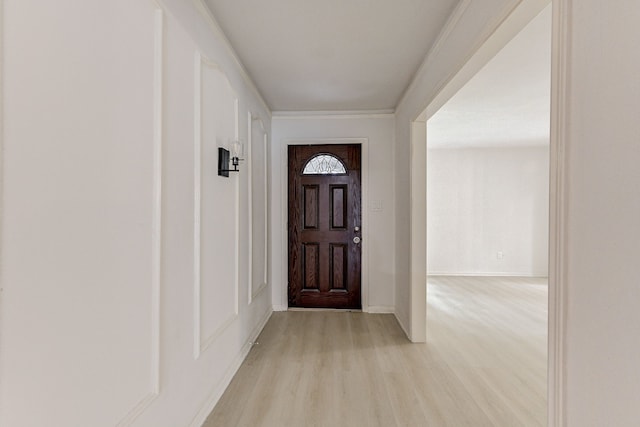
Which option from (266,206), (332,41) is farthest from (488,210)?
(332,41)

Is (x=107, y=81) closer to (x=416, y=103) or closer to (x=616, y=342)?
(x=616, y=342)

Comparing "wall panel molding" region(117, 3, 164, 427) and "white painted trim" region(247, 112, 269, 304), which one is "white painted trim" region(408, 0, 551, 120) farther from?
"white painted trim" region(247, 112, 269, 304)

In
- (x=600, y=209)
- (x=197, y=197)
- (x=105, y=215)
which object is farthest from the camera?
(x=197, y=197)

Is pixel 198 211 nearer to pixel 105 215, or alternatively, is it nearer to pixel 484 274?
pixel 105 215

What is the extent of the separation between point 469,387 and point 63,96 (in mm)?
2745

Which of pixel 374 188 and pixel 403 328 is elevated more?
pixel 374 188

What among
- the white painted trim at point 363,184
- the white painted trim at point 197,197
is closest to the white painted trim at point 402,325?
the white painted trim at point 363,184

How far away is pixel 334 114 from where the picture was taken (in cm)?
413

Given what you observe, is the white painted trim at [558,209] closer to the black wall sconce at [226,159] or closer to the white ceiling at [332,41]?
the white ceiling at [332,41]

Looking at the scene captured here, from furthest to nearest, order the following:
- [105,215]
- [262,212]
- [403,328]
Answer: [262,212], [403,328], [105,215]

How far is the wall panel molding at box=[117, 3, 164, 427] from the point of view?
1408mm

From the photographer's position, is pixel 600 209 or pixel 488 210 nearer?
pixel 600 209

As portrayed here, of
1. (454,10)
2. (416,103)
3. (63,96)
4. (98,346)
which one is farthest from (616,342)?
(416,103)

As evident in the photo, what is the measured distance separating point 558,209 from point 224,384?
2.22 m
